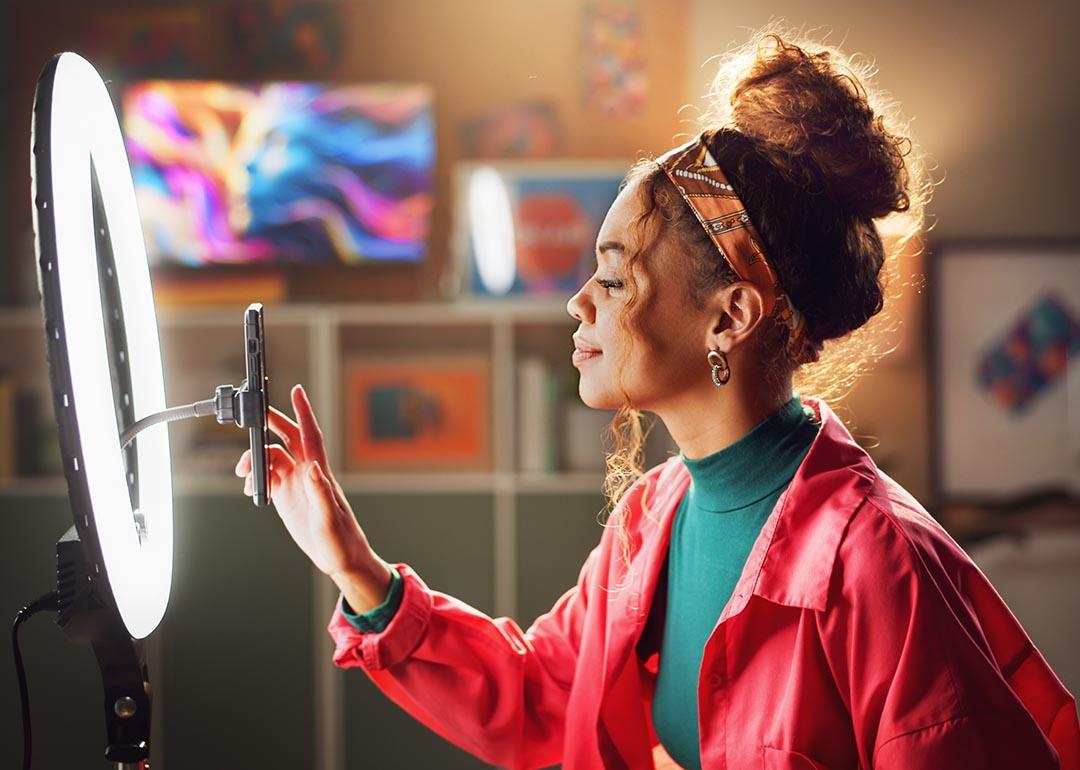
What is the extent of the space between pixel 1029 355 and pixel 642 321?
8.62ft

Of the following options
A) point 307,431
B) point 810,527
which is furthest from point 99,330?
point 810,527

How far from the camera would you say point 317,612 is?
318 cm

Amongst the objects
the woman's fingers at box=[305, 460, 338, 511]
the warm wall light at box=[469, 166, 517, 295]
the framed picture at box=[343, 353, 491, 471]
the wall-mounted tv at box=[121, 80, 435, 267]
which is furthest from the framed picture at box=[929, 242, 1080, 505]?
the woman's fingers at box=[305, 460, 338, 511]

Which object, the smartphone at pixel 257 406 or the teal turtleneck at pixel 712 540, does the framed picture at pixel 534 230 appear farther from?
the smartphone at pixel 257 406

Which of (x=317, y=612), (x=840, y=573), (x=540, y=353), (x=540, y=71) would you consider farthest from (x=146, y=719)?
(x=540, y=71)

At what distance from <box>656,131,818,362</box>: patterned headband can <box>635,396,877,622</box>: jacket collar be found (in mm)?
167

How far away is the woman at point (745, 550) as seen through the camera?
1059mm

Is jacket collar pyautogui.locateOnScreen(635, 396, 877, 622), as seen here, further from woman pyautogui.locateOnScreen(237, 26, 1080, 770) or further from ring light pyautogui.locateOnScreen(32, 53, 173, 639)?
ring light pyautogui.locateOnScreen(32, 53, 173, 639)

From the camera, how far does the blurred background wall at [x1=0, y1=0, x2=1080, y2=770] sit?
318 cm

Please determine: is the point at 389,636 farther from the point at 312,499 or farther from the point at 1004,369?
the point at 1004,369

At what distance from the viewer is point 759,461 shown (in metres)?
1.27

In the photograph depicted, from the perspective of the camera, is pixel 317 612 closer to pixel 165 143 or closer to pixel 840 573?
pixel 165 143

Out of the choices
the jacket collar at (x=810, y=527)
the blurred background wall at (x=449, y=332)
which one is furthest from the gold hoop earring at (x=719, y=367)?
the blurred background wall at (x=449, y=332)

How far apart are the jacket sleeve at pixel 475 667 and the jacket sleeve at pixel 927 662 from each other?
494 millimetres
